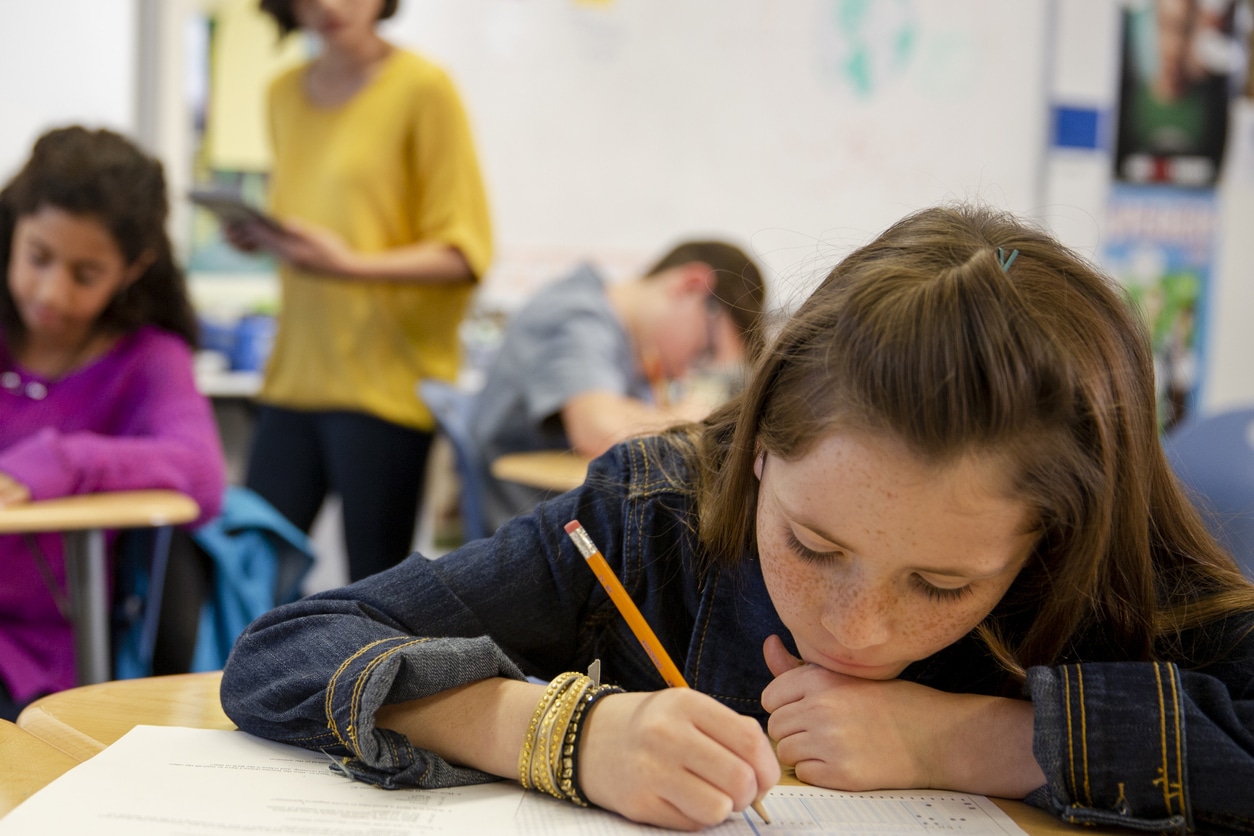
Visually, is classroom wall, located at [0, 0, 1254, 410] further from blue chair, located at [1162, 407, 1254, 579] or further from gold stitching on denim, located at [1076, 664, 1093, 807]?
gold stitching on denim, located at [1076, 664, 1093, 807]

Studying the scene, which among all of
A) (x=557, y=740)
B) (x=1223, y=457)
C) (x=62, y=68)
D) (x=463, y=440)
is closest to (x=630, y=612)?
(x=557, y=740)

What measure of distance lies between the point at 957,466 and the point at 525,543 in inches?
13.8

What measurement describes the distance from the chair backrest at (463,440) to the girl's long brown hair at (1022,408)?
4.58ft

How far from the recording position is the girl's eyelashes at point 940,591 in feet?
2.27

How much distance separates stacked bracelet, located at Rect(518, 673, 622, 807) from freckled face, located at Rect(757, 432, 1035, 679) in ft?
0.50

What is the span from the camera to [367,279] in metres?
2.21

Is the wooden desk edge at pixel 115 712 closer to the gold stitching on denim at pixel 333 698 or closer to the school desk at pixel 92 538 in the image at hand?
the gold stitching on denim at pixel 333 698

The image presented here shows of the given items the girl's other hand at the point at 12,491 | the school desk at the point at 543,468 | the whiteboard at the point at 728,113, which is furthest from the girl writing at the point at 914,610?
the whiteboard at the point at 728,113

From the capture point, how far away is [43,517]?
1.39 meters

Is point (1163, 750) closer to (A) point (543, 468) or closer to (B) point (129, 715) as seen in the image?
(B) point (129, 715)

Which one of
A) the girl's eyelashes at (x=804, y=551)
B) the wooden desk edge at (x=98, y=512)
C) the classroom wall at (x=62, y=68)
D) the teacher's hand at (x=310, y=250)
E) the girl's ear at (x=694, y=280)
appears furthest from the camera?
the classroom wall at (x=62, y=68)

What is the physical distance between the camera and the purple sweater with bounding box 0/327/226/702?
1.55 meters

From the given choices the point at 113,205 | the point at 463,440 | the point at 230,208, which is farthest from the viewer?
the point at 463,440

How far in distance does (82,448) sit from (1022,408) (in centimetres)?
137
